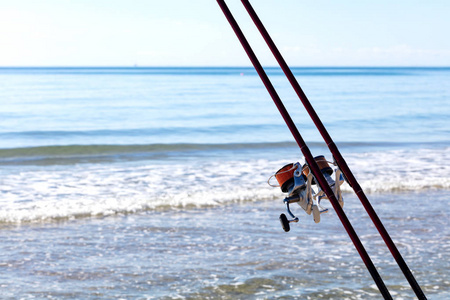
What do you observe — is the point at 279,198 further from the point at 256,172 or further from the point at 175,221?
the point at 256,172

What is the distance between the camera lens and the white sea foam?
837cm

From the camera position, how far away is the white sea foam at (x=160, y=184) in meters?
8.37

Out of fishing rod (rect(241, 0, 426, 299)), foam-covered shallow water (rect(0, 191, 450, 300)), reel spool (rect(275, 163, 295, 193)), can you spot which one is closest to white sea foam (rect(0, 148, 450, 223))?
foam-covered shallow water (rect(0, 191, 450, 300))

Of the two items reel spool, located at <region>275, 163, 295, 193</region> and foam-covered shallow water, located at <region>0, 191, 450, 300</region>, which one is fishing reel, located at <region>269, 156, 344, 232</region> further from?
foam-covered shallow water, located at <region>0, 191, 450, 300</region>

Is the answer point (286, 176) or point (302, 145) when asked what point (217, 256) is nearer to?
point (286, 176)

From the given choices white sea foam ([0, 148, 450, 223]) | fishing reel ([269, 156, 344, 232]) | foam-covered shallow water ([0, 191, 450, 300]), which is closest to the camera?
fishing reel ([269, 156, 344, 232])

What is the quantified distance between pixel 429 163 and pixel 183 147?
247 inches

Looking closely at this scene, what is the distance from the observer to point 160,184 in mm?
10172

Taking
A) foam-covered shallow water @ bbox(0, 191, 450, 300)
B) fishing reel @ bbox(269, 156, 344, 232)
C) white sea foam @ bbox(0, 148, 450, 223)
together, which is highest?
white sea foam @ bbox(0, 148, 450, 223)

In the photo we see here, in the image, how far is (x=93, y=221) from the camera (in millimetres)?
7570

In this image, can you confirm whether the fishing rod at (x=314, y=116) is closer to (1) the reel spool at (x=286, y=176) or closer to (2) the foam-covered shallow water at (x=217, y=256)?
(1) the reel spool at (x=286, y=176)

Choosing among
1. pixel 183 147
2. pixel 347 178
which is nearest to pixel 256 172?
pixel 183 147

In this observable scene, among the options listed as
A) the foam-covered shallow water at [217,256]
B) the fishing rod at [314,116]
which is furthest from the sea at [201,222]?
the fishing rod at [314,116]

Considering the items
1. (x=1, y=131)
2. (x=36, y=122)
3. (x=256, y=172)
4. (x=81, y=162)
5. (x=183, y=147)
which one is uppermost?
(x=36, y=122)
